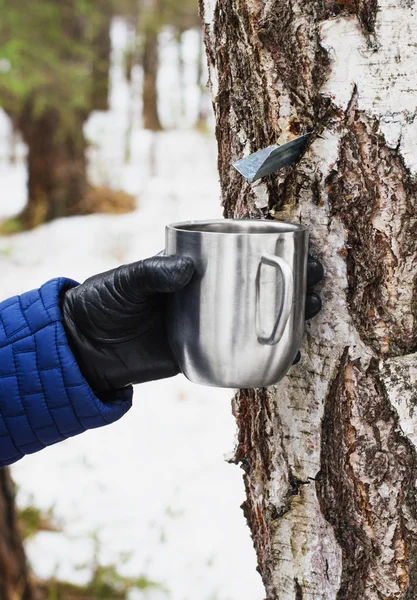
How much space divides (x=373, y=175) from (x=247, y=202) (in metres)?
0.25

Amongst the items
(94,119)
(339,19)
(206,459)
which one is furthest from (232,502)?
(94,119)

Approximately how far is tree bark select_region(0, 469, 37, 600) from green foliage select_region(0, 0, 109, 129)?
12.1 feet

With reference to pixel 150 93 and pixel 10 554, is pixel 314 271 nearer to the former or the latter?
pixel 10 554

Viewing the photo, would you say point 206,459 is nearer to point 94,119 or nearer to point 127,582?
point 127,582

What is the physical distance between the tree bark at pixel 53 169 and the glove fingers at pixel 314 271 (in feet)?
23.8

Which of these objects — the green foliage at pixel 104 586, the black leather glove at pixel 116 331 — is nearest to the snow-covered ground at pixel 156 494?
the green foliage at pixel 104 586

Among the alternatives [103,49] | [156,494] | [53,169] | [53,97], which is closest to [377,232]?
[156,494]

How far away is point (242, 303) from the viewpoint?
98 cm

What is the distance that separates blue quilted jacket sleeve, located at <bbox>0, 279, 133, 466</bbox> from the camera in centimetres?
128

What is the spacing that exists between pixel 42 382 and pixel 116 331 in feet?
0.57

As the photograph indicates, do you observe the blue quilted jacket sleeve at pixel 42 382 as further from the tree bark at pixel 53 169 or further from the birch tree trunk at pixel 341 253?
the tree bark at pixel 53 169

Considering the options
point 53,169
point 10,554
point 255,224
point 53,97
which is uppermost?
point 53,97

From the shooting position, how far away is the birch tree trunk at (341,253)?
3.25ft

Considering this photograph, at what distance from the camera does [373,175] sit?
1.01 meters
